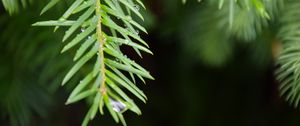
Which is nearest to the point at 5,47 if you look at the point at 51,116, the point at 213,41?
the point at 51,116

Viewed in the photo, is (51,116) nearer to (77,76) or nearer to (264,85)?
(77,76)

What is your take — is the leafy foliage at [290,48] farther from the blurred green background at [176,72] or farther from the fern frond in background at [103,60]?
the fern frond in background at [103,60]

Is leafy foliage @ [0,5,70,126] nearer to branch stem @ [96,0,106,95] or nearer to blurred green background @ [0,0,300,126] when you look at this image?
blurred green background @ [0,0,300,126]

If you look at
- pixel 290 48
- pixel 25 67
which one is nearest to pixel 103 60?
pixel 290 48

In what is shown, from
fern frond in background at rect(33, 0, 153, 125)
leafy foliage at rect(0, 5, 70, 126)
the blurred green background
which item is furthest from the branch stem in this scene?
leafy foliage at rect(0, 5, 70, 126)

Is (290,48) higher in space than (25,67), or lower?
lower

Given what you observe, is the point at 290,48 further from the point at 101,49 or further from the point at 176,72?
the point at 176,72

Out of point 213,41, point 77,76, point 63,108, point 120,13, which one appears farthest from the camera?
point 63,108

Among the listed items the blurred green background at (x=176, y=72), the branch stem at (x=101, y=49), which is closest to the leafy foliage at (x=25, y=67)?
the blurred green background at (x=176, y=72)
